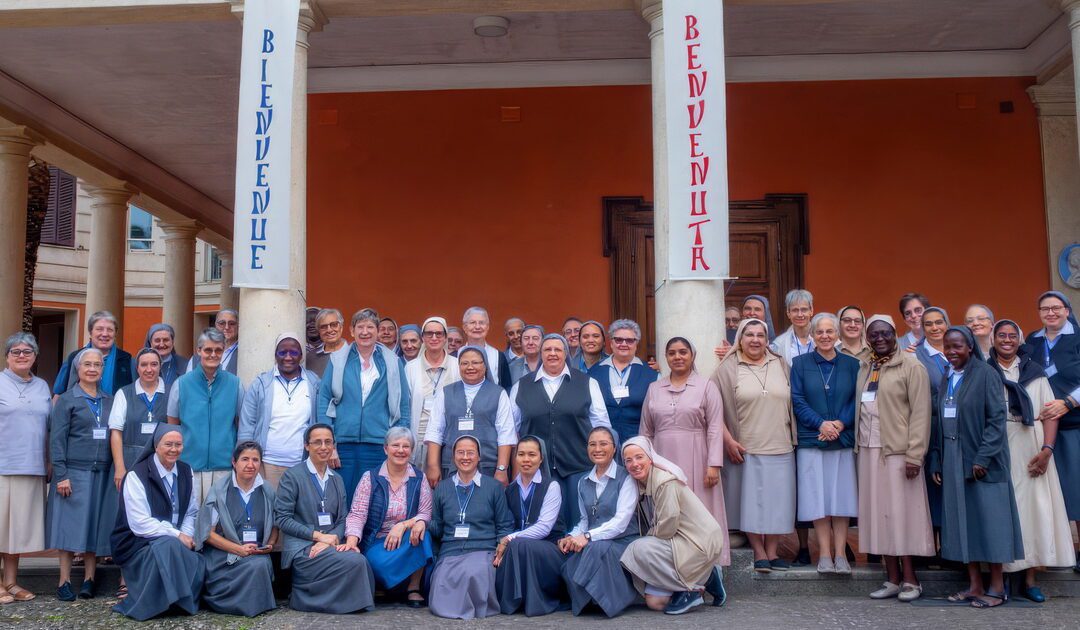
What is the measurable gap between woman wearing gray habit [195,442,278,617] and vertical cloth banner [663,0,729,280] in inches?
122

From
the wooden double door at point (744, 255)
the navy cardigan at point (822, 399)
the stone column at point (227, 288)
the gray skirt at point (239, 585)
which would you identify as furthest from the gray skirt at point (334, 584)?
the stone column at point (227, 288)

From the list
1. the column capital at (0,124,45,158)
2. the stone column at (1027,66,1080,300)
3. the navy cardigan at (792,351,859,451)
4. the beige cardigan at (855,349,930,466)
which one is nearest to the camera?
the beige cardigan at (855,349,930,466)

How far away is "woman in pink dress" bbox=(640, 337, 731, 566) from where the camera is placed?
250 inches

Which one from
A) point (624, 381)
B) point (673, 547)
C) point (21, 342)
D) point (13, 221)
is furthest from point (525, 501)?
point (13, 221)

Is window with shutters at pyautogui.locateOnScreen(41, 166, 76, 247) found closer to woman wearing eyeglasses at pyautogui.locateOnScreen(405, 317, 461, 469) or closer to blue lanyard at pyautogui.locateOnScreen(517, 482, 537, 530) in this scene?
woman wearing eyeglasses at pyautogui.locateOnScreen(405, 317, 461, 469)

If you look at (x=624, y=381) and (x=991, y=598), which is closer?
(x=991, y=598)

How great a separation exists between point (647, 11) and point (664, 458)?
3363 millimetres

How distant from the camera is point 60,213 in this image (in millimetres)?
21156

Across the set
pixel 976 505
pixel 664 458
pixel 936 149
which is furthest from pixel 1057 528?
pixel 936 149

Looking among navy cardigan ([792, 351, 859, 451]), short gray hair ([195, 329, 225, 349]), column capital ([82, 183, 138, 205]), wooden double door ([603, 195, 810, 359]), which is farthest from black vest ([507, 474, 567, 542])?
column capital ([82, 183, 138, 205])

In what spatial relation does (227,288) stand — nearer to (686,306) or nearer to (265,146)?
(265,146)

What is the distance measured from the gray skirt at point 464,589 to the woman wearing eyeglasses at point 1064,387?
3667 mm

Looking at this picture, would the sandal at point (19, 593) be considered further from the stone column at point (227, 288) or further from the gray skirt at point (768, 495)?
the stone column at point (227, 288)

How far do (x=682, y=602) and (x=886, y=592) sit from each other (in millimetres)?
1327
